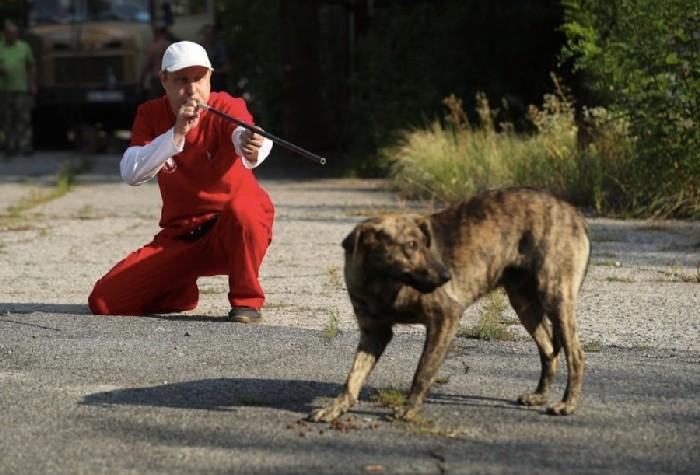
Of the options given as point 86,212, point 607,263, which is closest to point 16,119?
point 86,212

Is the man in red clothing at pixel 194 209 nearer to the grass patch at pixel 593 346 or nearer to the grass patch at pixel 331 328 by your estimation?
the grass patch at pixel 331 328

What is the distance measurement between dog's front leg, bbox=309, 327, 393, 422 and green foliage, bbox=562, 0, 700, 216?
785 centimetres

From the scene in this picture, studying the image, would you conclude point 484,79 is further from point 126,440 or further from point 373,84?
point 126,440

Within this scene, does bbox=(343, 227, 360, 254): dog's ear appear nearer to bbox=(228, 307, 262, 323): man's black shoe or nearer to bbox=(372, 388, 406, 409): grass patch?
bbox=(372, 388, 406, 409): grass patch

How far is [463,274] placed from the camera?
6.27 m

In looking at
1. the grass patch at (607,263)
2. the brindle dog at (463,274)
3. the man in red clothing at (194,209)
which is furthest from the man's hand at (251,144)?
the grass patch at (607,263)

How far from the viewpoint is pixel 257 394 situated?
20.9ft

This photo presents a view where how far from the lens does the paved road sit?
5.37 meters

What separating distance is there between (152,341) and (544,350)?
2117 millimetres

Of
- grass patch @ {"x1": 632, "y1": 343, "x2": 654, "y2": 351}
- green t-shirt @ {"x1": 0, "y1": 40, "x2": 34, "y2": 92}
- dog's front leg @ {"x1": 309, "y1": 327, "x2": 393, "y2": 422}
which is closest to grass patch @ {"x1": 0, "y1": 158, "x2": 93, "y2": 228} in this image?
green t-shirt @ {"x1": 0, "y1": 40, "x2": 34, "y2": 92}

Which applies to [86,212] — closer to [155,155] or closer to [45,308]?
[45,308]

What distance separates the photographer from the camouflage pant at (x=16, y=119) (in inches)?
1020

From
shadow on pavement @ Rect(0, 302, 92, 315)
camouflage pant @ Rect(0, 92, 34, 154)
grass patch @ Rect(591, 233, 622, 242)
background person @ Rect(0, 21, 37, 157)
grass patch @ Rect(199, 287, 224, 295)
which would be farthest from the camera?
camouflage pant @ Rect(0, 92, 34, 154)

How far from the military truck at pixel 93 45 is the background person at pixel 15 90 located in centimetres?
173
